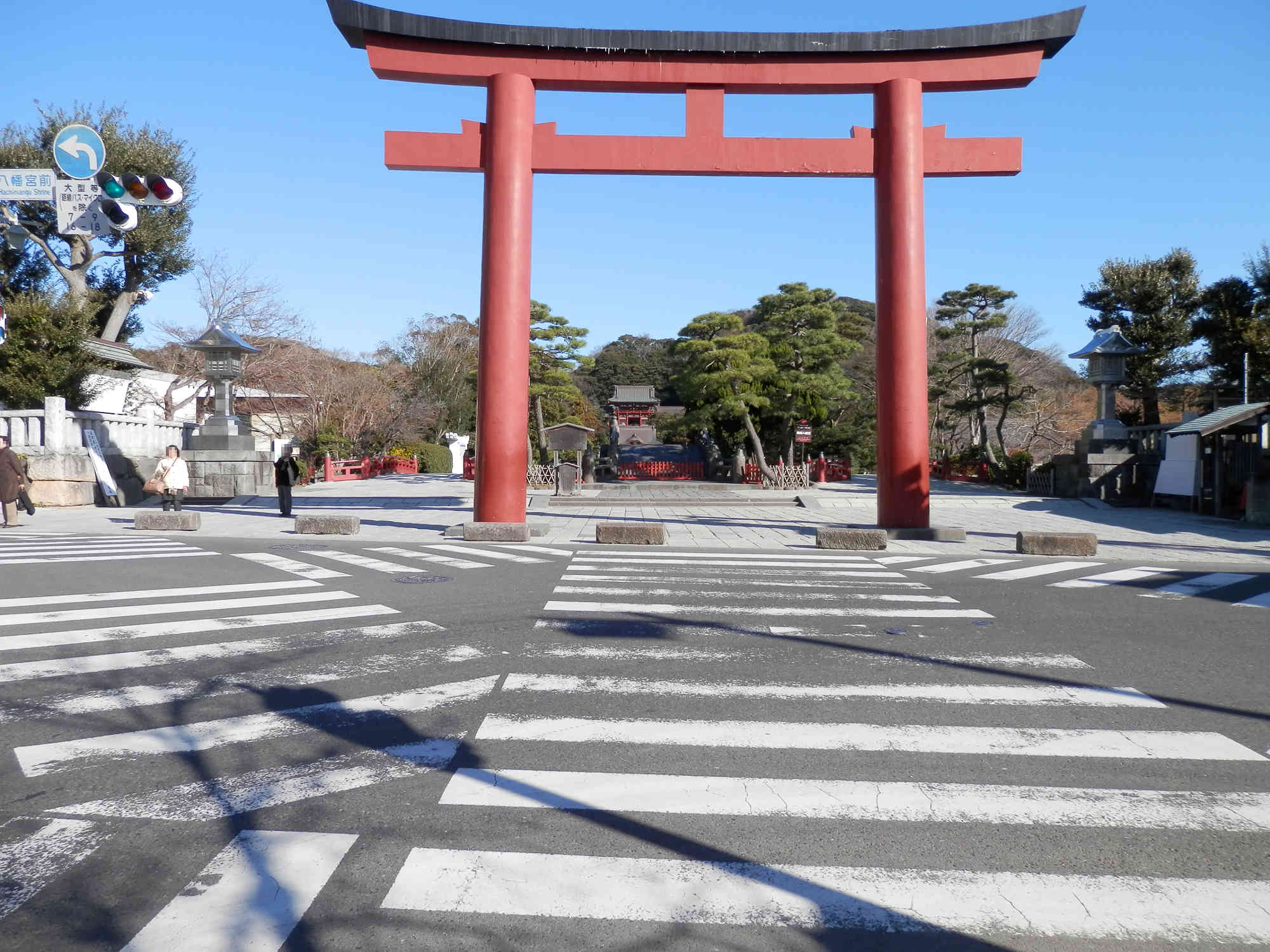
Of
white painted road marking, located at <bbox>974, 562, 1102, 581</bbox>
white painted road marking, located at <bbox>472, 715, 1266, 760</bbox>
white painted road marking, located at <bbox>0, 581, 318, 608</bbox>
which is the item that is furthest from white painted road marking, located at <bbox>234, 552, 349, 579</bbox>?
white painted road marking, located at <bbox>974, 562, 1102, 581</bbox>

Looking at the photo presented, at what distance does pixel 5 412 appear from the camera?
1873 centimetres

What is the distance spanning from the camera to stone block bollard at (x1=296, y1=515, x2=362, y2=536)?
47.3ft

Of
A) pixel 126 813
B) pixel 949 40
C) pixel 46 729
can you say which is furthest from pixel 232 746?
pixel 949 40

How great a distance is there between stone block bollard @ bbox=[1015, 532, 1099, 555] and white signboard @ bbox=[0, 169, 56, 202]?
44.0ft

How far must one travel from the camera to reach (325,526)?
14.4 metres

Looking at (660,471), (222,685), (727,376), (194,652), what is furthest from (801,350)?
(222,685)

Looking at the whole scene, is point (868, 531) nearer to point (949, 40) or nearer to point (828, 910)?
point (949, 40)

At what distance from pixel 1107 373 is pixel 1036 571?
574 inches

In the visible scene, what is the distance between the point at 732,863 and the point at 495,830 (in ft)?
2.94

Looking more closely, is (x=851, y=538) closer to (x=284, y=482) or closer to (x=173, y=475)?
(x=284, y=482)

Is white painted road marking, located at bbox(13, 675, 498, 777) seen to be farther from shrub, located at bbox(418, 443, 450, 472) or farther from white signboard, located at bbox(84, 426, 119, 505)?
shrub, located at bbox(418, 443, 450, 472)

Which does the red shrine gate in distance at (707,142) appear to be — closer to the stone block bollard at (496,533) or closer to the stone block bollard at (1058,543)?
the stone block bollard at (496,533)

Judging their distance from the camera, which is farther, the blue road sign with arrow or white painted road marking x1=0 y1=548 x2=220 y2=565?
white painted road marking x1=0 y1=548 x2=220 y2=565

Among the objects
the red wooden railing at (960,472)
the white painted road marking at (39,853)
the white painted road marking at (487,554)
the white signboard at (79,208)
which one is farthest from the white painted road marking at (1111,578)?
the red wooden railing at (960,472)
